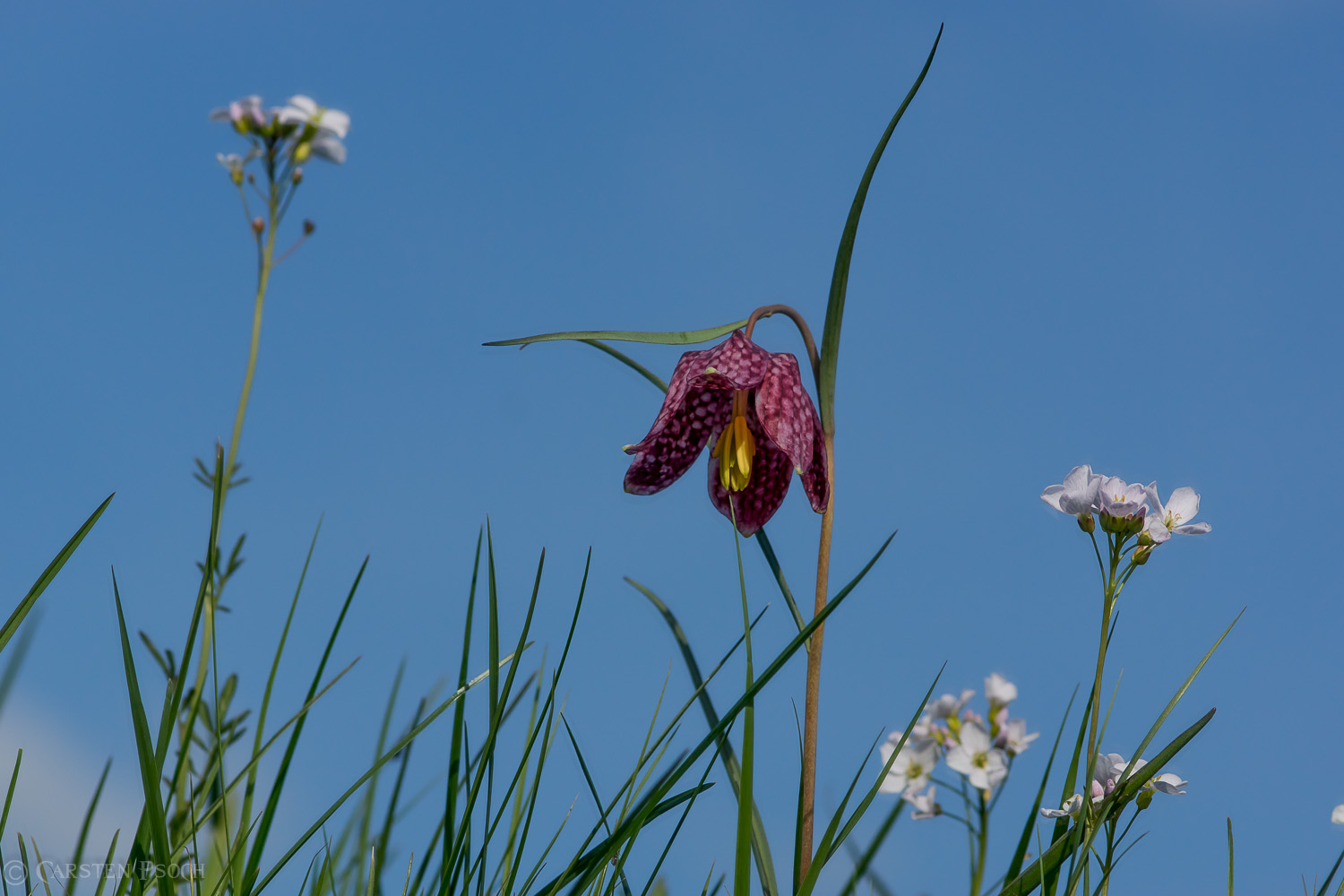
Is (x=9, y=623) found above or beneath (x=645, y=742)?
beneath

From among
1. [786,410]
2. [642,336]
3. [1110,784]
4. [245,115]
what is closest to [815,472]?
[786,410]

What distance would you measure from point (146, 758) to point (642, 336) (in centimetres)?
108

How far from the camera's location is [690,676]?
191cm

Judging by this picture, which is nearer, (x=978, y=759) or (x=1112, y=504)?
(x=1112, y=504)

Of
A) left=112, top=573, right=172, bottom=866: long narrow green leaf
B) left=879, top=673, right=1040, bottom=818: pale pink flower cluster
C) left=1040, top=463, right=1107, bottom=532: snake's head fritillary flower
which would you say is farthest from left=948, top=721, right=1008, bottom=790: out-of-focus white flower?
left=112, top=573, right=172, bottom=866: long narrow green leaf

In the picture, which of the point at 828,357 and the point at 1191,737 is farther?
the point at 828,357

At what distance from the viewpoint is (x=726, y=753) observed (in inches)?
68.2

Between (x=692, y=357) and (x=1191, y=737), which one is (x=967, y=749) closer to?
(x=1191, y=737)

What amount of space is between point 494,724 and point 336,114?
41.1 inches

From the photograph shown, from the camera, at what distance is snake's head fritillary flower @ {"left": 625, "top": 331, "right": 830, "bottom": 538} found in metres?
2.01

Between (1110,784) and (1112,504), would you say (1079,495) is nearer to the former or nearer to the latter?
(1112,504)

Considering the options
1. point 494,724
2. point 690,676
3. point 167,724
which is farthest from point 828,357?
point 167,724

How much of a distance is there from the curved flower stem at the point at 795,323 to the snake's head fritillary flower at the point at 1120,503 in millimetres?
538

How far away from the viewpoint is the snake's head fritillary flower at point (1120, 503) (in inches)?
62.4
